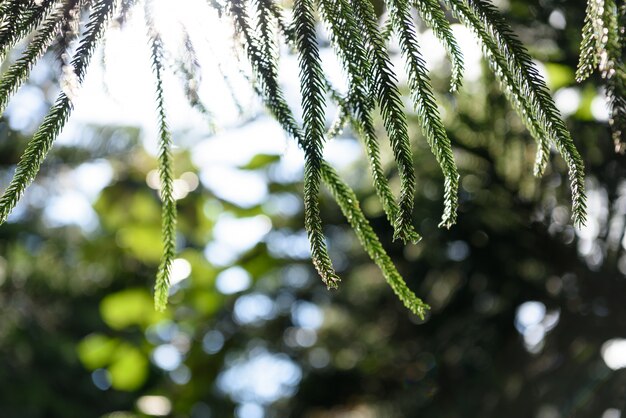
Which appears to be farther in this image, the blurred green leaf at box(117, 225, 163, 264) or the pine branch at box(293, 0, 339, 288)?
the blurred green leaf at box(117, 225, 163, 264)

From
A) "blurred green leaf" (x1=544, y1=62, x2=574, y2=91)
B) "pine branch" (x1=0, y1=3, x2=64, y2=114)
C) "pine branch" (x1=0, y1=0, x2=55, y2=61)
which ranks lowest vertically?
"blurred green leaf" (x1=544, y1=62, x2=574, y2=91)

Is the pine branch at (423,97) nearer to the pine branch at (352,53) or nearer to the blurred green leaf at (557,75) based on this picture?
the pine branch at (352,53)

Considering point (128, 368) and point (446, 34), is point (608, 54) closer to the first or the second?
point (446, 34)

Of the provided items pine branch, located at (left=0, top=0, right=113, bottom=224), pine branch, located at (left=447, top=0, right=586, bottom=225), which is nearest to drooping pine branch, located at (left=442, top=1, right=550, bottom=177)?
pine branch, located at (left=447, top=0, right=586, bottom=225)

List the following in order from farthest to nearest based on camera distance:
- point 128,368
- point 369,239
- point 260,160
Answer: point 128,368 → point 260,160 → point 369,239

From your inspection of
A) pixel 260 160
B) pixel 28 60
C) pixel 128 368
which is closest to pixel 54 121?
pixel 28 60

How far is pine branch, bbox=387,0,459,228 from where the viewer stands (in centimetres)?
45

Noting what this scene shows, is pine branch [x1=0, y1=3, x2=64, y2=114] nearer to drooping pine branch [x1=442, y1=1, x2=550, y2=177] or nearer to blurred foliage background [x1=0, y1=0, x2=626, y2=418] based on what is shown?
drooping pine branch [x1=442, y1=1, x2=550, y2=177]

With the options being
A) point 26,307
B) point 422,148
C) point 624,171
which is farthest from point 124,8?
point 26,307

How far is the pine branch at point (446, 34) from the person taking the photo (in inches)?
18.1

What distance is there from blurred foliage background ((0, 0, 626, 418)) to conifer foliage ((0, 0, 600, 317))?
0.85 meters

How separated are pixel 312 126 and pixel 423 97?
3.0 inches

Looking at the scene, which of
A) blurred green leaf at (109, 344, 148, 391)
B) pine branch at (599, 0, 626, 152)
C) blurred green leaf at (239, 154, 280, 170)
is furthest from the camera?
blurred green leaf at (109, 344, 148, 391)

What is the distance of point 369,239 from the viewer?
511mm
